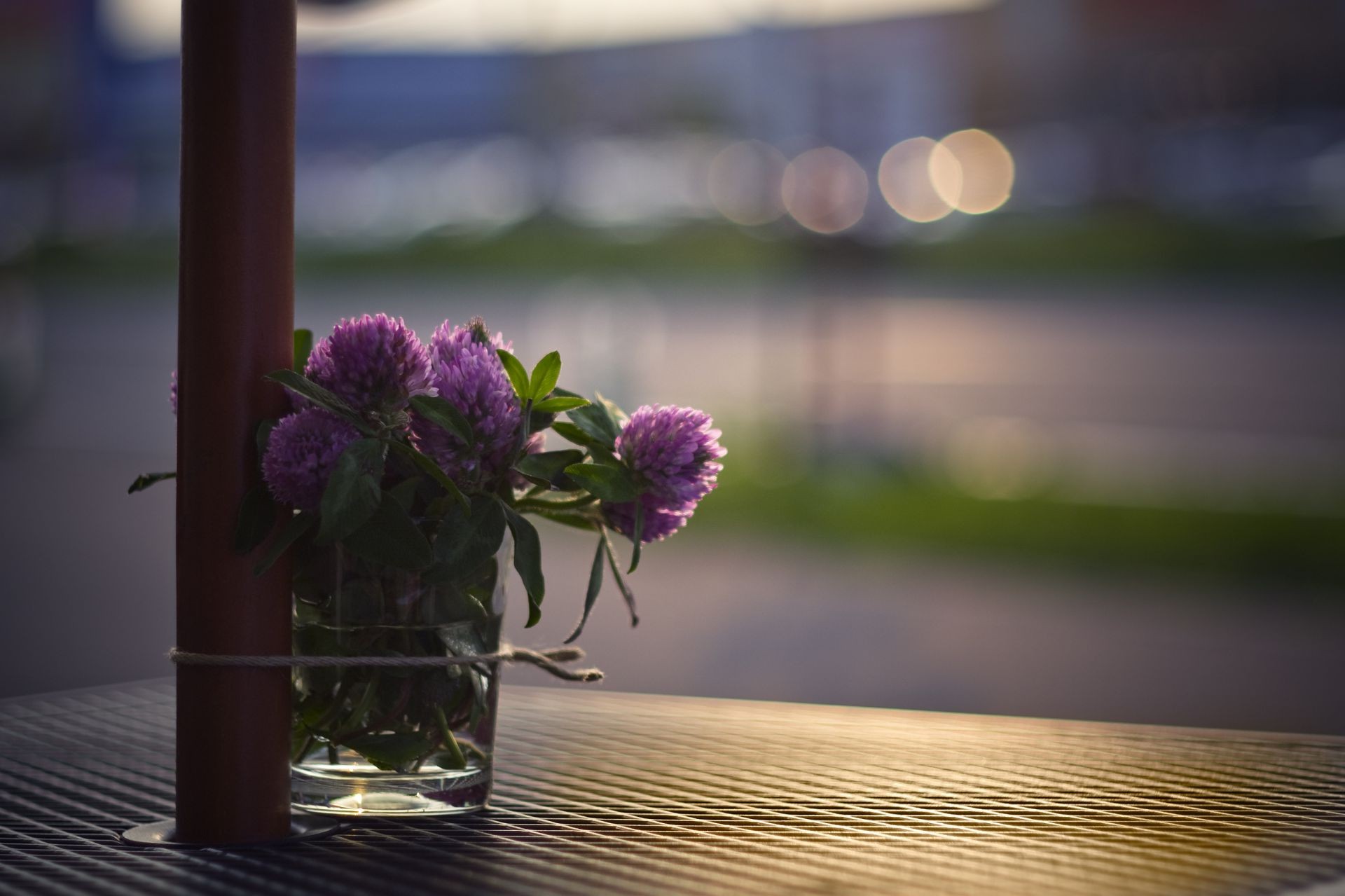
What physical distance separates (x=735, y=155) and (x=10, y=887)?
1254 cm

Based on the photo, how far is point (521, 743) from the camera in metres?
0.97

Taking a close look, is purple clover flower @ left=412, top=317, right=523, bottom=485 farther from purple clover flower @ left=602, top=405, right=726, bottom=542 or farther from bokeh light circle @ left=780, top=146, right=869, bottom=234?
bokeh light circle @ left=780, top=146, right=869, bottom=234

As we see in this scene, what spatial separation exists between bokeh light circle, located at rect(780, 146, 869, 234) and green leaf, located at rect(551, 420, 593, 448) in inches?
226

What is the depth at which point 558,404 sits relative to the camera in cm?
71

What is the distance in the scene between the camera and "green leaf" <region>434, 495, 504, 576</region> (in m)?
0.66

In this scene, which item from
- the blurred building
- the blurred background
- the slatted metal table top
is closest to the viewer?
the slatted metal table top

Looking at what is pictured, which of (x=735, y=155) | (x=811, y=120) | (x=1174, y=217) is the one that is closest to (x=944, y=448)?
(x=811, y=120)

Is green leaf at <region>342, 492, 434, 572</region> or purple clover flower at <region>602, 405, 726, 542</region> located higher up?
purple clover flower at <region>602, 405, 726, 542</region>

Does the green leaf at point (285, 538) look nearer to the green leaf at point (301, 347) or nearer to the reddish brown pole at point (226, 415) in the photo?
the reddish brown pole at point (226, 415)

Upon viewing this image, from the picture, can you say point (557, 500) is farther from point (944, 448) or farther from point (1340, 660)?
point (944, 448)

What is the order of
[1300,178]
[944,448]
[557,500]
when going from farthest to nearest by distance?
[1300,178] → [944,448] → [557,500]

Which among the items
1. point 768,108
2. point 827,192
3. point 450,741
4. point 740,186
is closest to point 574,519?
point 450,741

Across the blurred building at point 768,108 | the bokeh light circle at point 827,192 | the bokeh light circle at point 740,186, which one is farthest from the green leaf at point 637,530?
the bokeh light circle at point 740,186

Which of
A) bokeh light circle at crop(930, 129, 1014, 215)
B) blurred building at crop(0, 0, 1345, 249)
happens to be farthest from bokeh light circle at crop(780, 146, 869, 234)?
bokeh light circle at crop(930, 129, 1014, 215)
